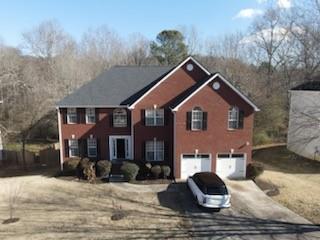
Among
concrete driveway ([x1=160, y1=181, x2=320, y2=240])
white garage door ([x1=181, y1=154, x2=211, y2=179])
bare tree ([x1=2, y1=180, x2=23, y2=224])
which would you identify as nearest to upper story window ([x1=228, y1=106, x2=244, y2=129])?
white garage door ([x1=181, y1=154, x2=211, y2=179])

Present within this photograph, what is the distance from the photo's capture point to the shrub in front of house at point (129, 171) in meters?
21.2

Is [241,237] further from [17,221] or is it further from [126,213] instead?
[17,221]

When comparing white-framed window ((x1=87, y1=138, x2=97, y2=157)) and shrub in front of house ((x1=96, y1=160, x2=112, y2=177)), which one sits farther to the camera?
white-framed window ((x1=87, y1=138, x2=97, y2=157))

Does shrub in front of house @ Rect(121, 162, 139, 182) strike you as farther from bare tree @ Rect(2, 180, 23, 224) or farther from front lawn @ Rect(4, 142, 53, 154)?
front lawn @ Rect(4, 142, 53, 154)

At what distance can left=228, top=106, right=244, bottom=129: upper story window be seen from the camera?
21906 mm

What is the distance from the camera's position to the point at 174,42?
4981cm

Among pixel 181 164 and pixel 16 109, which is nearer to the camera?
pixel 181 164

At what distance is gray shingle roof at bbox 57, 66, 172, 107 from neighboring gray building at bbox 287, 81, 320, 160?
13936 millimetres

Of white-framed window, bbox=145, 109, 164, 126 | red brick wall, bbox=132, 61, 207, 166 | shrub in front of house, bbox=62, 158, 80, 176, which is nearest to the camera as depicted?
shrub in front of house, bbox=62, 158, 80, 176

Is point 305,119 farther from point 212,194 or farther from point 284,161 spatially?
point 212,194

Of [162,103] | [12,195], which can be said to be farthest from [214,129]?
[12,195]

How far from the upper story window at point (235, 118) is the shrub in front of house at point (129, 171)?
24.9 feet

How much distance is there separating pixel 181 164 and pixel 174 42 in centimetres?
3222

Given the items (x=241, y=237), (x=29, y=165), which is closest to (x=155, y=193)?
(x=241, y=237)
